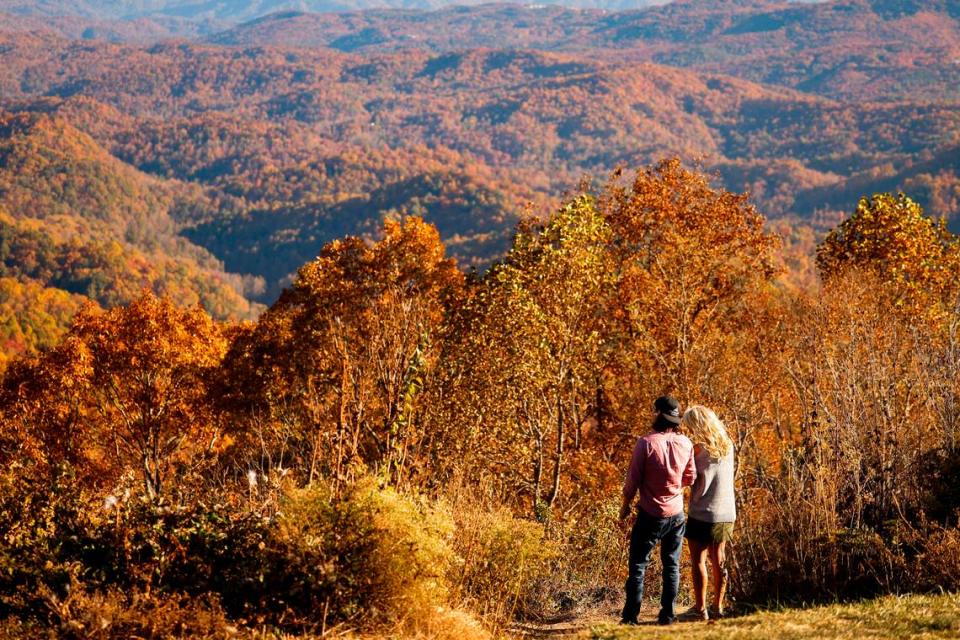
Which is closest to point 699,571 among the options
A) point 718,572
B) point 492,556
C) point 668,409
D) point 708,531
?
point 718,572

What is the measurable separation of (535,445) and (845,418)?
722 cm

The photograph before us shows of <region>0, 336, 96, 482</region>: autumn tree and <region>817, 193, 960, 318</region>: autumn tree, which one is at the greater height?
<region>817, 193, 960, 318</region>: autumn tree

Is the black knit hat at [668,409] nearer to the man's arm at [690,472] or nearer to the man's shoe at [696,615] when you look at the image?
the man's arm at [690,472]

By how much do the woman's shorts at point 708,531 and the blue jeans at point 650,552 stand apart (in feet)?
0.39

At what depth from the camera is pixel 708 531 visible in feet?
24.5

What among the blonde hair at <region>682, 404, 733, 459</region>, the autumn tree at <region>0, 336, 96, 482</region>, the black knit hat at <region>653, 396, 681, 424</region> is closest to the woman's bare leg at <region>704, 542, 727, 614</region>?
the blonde hair at <region>682, 404, 733, 459</region>

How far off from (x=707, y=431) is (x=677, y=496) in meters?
0.66

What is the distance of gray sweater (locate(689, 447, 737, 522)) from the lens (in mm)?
7359

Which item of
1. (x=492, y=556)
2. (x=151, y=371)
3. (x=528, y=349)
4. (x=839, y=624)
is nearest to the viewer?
(x=839, y=624)

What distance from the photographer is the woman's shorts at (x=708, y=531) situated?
24.4ft

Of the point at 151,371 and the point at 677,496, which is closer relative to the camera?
the point at 677,496

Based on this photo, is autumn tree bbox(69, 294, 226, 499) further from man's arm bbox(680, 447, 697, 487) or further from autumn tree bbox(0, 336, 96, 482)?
man's arm bbox(680, 447, 697, 487)

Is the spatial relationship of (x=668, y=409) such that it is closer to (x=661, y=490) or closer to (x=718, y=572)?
(x=661, y=490)

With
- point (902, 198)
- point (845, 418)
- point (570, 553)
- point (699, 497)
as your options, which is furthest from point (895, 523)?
point (902, 198)
